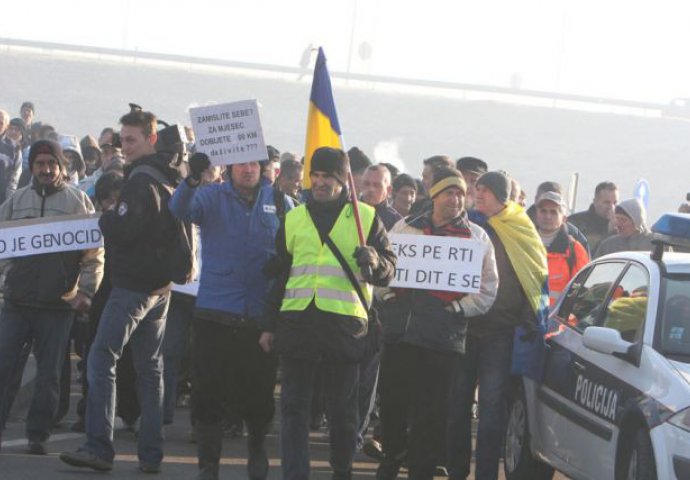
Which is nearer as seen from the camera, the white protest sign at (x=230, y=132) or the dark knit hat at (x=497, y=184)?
the white protest sign at (x=230, y=132)

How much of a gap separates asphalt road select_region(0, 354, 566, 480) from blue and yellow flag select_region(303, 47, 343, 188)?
6.69ft

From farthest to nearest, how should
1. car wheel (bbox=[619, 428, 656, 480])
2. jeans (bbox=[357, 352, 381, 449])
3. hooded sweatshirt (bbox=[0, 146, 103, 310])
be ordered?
jeans (bbox=[357, 352, 381, 449]) → hooded sweatshirt (bbox=[0, 146, 103, 310]) → car wheel (bbox=[619, 428, 656, 480])

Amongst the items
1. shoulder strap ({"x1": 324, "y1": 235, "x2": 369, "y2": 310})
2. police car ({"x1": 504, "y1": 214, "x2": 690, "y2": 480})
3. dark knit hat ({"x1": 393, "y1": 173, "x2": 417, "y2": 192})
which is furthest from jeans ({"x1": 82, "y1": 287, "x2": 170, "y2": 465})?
dark knit hat ({"x1": 393, "y1": 173, "x2": 417, "y2": 192})

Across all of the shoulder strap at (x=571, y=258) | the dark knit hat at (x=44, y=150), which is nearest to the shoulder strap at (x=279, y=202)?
the dark knit hat at (x=44, y=150)

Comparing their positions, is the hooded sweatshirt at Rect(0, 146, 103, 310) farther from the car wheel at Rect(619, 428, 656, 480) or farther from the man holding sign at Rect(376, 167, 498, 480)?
the car wheel at Rect(619, 428, 656, 480)

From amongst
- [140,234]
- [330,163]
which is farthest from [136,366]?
[330,163]

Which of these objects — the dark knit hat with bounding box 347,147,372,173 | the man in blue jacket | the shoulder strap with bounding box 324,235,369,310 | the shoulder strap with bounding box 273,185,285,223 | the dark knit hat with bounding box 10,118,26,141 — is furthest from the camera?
the dark knit hat with bounding box 10,118,26,141

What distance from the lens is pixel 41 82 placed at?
252 feet

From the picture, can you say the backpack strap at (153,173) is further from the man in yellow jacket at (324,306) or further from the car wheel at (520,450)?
the car wheel at (520,450)

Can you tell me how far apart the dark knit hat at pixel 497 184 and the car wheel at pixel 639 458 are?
A: 7.76 feet

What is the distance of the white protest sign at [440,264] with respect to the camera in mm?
9453

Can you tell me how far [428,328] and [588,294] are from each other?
3.58ft

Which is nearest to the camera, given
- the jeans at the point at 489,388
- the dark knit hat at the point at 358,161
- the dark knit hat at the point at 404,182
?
the jeans at the point at 489,388

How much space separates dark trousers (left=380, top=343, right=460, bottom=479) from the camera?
9367mm
